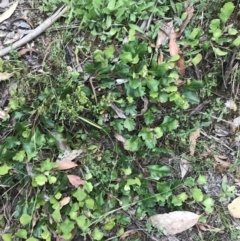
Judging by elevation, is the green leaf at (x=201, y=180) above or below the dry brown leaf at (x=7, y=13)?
below

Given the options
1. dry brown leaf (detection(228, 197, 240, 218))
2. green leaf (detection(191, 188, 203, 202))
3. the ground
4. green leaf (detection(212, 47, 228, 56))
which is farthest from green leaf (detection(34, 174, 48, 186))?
green leaf (detection(212, 47, 228, 56))

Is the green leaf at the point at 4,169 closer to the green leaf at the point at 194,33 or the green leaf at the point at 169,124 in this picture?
the green leaf at the point at 169,124

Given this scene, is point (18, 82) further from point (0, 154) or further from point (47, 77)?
point (0, 154)

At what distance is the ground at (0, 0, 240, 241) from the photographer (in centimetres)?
256

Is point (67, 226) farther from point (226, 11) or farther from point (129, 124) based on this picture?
point (226, 11)

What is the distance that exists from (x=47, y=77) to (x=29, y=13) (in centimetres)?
47

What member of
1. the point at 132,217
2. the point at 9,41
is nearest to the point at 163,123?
the point at 132,217

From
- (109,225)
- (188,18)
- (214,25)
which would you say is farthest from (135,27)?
(109,225)

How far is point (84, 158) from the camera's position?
8.64ft

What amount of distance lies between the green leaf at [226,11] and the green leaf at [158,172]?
0.96 meters

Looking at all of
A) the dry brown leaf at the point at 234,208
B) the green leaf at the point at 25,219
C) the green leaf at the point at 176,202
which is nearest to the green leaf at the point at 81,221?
the green leaf at the point at 25,219

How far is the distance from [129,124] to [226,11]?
0.89 metres

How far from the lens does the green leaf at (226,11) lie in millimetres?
2619

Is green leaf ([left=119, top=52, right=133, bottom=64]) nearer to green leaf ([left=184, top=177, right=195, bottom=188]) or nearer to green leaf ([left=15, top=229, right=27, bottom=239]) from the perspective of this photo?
green leaf ([left=184, top=177, right=195, bottom=188])
